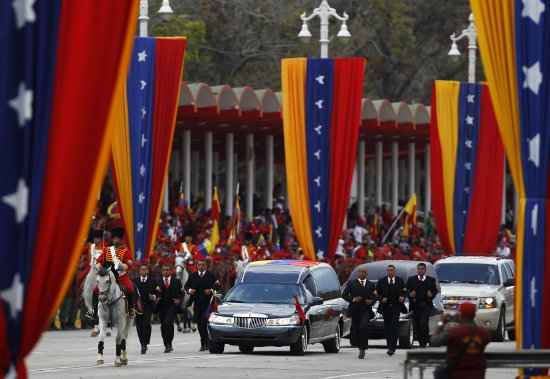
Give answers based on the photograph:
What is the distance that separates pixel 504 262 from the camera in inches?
1404

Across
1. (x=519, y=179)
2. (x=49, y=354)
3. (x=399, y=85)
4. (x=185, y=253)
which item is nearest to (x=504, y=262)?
(x=185, y=253)

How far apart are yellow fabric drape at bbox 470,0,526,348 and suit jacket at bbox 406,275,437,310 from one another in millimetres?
13065

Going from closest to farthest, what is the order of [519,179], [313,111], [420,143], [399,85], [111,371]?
[519,179]
[111,371]
[313,111]
[420,143]
[399,85]

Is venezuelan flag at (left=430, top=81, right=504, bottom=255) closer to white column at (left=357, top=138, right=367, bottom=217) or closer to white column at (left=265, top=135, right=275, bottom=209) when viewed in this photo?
white column at (left=265, top=135, right=275, bottom=209)

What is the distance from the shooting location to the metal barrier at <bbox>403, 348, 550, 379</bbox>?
1622 centimetres

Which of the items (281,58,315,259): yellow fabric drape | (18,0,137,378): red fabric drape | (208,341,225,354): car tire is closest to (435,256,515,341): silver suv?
(281,58,315,259): yellow fabric drape

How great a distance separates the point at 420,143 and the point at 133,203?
103 feet

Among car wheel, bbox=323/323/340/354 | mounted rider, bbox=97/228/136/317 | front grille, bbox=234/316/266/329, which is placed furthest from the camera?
car wheel, bbox=323/323/340/354

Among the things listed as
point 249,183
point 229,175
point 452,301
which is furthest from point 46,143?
point 249,183

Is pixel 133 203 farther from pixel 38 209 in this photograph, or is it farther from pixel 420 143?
pixel 420 143

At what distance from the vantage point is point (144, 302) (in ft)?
101

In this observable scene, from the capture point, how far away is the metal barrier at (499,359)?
16219 millimetres

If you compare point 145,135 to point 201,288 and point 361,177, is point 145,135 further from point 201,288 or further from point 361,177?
point 361,177

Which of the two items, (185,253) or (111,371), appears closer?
(111,371)
